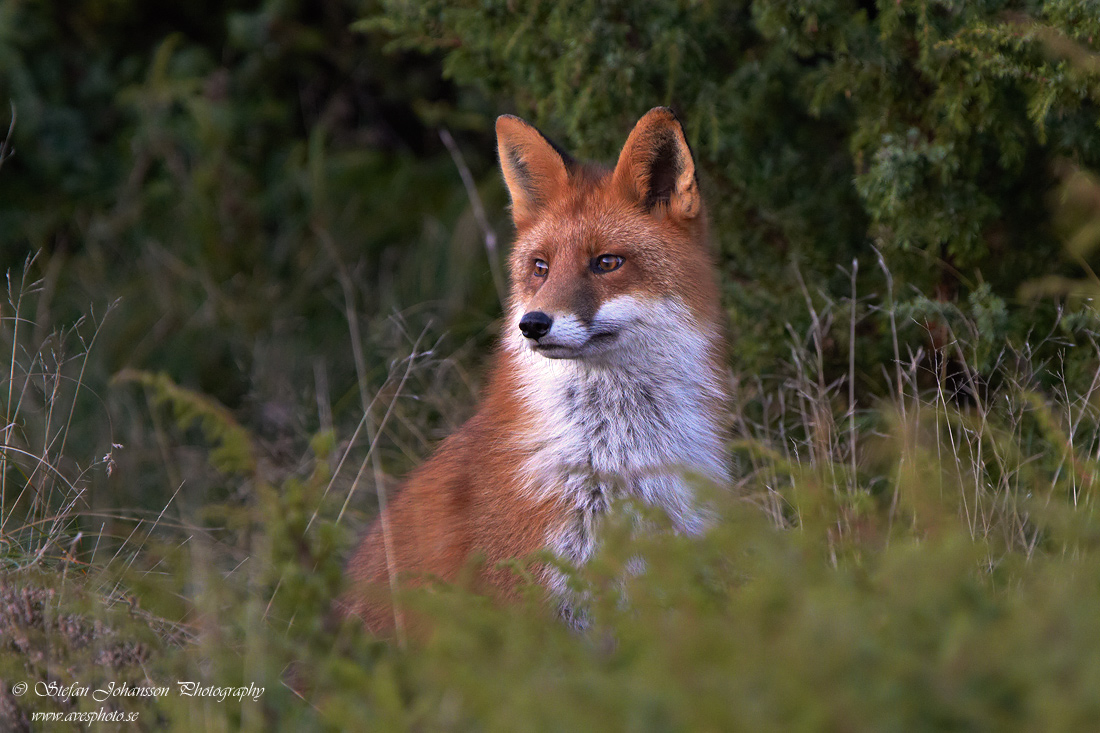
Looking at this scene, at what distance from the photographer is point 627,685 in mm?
1768

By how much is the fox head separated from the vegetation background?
0.71 meters

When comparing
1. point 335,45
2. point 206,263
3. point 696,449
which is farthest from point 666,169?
point 335,45

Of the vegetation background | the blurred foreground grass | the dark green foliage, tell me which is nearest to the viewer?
the blurred foreground grass

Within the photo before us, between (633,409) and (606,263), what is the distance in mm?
655

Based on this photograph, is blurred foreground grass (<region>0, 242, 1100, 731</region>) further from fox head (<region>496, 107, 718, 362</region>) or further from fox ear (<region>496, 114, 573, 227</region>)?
fox ear (<region>496, 114, 573, 227</region>)

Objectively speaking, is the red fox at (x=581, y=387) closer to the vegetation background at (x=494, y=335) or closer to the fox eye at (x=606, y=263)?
the fox eye at (x=606, y=263)

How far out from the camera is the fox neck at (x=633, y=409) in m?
3.84

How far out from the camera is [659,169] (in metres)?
4.33

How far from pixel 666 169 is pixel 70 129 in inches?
280

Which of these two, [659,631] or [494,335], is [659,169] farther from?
[494,335]

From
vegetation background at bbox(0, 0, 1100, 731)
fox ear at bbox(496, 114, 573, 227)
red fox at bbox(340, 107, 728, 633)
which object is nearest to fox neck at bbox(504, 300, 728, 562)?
red fox at bbox(340, 107, 728, 633)

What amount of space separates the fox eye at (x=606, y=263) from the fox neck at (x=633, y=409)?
0.26 m

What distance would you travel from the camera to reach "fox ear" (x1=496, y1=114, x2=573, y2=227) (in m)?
4.44

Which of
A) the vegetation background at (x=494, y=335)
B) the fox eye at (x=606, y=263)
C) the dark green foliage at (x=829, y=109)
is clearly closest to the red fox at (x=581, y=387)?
the fox eye at (x=606, y=263)
